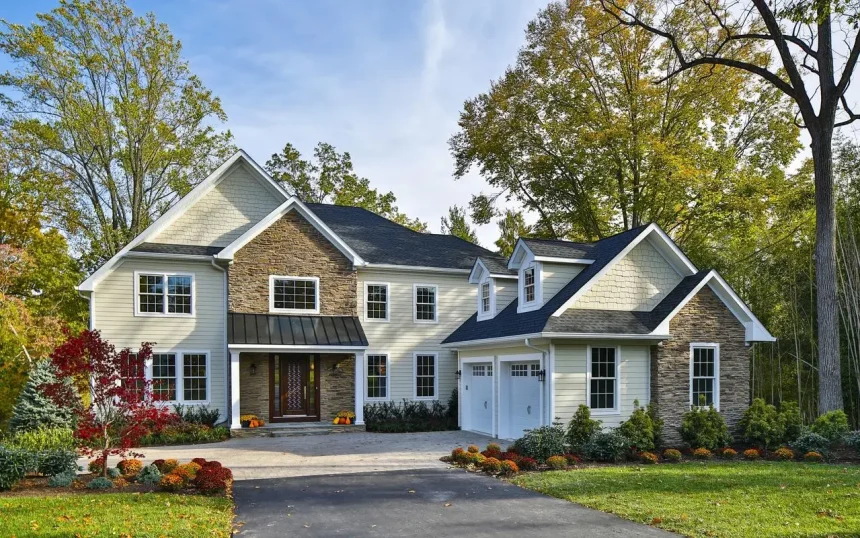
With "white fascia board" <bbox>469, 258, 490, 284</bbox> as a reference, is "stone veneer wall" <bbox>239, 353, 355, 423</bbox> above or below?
below

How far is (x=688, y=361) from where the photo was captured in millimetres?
16625

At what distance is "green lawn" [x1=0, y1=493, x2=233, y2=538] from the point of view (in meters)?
8.05

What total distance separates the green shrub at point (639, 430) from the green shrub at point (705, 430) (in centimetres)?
113

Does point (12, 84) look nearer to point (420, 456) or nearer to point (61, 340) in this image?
point (61, 340)

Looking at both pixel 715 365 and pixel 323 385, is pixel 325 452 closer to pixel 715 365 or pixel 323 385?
pixel 323 385

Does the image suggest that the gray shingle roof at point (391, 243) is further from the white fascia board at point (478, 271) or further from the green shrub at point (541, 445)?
the green shrub at point (541, 445)

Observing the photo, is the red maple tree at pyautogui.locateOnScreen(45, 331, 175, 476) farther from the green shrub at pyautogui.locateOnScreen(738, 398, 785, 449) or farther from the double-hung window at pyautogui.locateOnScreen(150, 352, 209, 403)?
the green shrub at pyautogui.locateOnScreen(738, 398, 785, 449)

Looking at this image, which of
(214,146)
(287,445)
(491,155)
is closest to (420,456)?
(287,445)

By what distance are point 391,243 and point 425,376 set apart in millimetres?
5196

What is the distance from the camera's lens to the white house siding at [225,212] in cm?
2116

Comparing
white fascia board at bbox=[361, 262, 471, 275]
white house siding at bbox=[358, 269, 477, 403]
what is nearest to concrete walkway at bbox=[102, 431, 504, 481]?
white house siding at bbox=[358, 269, 477, 403]

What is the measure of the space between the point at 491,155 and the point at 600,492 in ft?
66.1

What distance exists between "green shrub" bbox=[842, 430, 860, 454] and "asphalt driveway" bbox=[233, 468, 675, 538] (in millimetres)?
9121

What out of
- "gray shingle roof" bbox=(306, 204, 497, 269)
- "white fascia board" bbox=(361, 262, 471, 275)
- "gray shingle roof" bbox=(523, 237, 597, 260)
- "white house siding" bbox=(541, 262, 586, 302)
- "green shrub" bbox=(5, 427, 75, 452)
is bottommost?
"green shrub" bbox=(5, 427, 75, 452)
